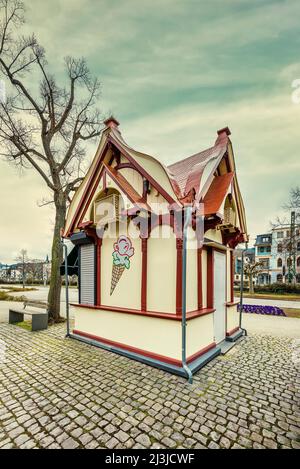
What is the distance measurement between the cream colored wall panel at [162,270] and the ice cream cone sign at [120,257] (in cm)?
77

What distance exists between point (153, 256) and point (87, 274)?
2.96 meters

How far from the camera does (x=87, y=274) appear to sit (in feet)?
24.2

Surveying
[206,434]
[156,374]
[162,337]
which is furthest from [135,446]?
[162,337]

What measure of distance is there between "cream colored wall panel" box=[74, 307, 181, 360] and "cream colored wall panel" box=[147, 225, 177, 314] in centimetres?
39

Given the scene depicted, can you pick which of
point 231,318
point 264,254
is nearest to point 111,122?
point 231,318

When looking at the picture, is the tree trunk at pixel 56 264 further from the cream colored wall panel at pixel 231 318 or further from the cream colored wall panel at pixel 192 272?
the cream colored wall panel at pixel 231 318

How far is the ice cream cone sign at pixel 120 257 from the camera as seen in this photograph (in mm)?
6188

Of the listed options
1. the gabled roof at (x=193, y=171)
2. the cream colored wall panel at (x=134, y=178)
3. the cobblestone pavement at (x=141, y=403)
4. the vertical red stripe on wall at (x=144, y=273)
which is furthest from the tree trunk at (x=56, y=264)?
the gabled roof at (x=193, y=171)

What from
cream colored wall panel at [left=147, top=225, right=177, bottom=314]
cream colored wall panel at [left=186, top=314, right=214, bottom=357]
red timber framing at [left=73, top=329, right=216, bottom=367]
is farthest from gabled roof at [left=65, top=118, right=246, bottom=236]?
red timber framing at [left=73, top=329, right=216, bottom=367]

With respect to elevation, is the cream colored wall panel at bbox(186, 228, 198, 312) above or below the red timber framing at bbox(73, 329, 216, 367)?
above

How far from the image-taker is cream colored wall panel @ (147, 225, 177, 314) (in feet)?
17.3

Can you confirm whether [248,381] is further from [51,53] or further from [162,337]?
[51,53]

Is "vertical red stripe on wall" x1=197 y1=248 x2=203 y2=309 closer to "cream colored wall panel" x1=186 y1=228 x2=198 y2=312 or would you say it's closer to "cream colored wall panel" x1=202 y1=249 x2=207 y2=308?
"cream colored wall panel" x1=186 y1=228 x2=198 y2=312

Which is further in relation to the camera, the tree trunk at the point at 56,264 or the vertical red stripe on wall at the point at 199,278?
the tree trunk at the point at 56,264
